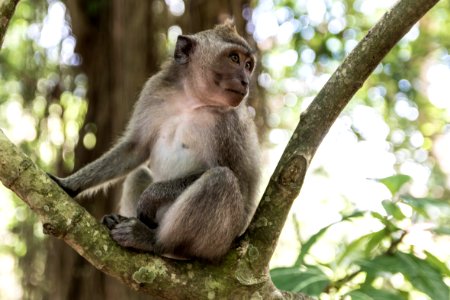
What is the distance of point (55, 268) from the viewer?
645cm

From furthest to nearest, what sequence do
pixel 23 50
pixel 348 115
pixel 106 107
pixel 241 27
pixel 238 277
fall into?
pixel 348 115 < pixel 23 50 < pixel 106 107 < pixel 241 27 < pixel 238 277

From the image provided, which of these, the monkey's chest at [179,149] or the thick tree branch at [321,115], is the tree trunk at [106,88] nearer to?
the monkey's chest at [179,149]

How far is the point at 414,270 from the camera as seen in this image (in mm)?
2928

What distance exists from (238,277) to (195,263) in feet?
0.77

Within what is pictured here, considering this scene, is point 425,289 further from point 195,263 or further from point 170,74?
point 170,74

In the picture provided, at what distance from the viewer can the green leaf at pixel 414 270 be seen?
9.25ft

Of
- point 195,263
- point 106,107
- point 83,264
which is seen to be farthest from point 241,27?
point 195,263

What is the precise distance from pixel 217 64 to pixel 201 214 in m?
1.27

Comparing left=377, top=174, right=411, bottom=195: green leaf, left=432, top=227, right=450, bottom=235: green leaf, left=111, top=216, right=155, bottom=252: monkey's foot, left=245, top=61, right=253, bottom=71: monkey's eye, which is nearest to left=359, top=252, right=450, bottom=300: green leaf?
left=432, top=227, right=450, bottom=235: green leaf

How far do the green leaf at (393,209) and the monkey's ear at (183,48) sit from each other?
6.43 ft

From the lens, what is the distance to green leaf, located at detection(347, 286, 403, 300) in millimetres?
2814

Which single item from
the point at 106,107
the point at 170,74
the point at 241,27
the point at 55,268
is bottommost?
the point at 55,268

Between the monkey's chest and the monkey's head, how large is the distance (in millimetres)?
238

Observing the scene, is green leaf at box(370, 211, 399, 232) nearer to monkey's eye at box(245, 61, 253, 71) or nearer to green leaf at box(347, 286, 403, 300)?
green leaf at box(347, 286, 403, 300)
